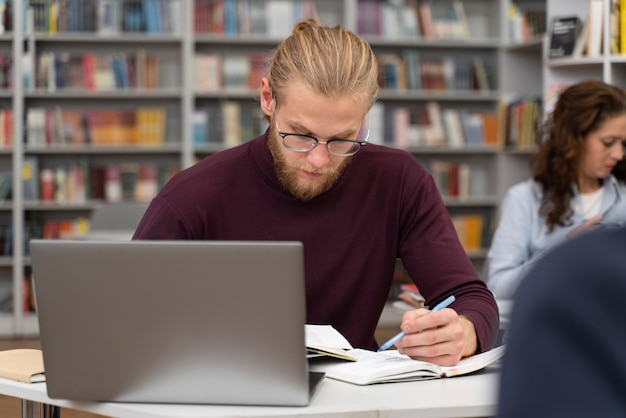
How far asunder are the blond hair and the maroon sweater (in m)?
0.18

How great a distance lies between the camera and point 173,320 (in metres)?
1.26

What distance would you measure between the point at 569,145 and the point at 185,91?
10.9 ft

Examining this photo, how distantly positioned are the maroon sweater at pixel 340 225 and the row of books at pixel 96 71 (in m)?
4.19

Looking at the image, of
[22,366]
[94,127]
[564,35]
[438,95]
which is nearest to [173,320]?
[22,366]

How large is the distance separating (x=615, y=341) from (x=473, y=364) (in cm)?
119

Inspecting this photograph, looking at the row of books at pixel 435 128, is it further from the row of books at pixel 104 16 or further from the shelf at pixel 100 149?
the row of books at pixel 104 16

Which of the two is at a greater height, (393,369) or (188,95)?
(188,95)

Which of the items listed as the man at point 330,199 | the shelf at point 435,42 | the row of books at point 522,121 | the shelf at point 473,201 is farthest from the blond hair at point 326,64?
the shelf at point 473,201

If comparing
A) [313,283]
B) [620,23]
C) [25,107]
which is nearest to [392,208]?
[313,283]

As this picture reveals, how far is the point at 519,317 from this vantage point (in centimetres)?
38

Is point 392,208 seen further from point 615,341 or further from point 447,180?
point 447,180

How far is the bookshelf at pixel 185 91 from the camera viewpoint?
5867 mm

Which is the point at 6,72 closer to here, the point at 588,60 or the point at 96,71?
the point at 96,71

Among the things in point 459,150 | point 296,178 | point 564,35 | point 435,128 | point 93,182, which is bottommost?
point 93,182
